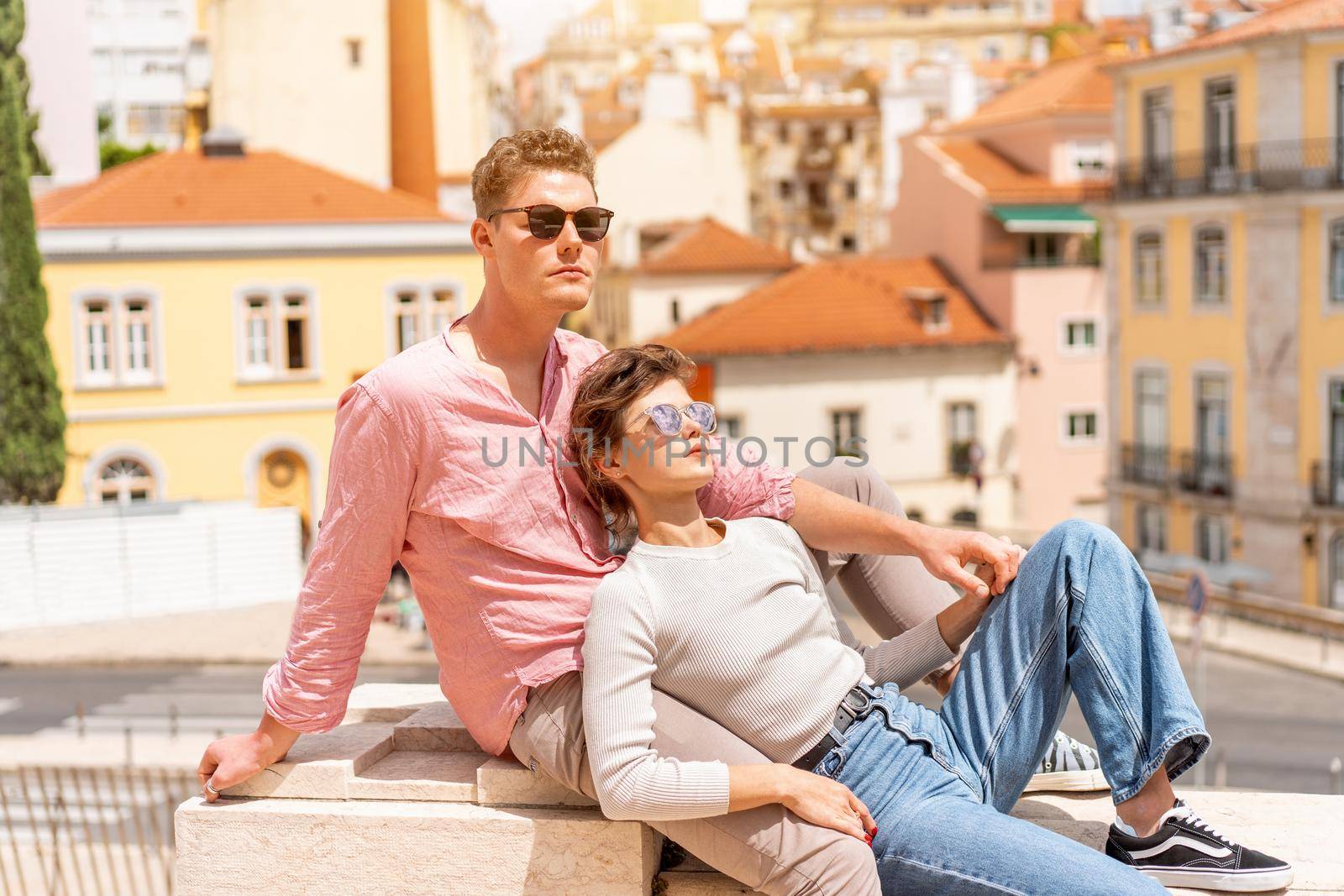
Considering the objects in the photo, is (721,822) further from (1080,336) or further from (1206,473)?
(1080,336)

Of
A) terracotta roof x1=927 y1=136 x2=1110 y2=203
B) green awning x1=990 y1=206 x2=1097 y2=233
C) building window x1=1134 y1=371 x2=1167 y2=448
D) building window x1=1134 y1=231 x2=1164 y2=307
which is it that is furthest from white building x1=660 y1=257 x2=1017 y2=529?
building window x1=1134 y1=231 x2=1164 y2=307

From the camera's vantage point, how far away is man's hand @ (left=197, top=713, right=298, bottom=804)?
3613 mm

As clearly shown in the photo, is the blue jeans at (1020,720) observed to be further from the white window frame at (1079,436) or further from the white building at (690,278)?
the white building at (690,278)

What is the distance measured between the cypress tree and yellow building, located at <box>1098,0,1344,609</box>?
20991 millimetres

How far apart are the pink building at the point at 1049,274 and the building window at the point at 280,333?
16972 millimetres

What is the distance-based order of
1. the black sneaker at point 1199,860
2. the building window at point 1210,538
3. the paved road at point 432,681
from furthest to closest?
the building window at point 1210,538
the paved road at point 432,681
the black sneaker at point 1199,860

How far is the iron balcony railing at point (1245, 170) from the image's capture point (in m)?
27.3

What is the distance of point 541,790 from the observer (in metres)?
3.58

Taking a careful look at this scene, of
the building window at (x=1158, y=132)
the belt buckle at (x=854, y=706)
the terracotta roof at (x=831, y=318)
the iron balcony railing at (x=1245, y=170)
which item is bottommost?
the terracotta roof at (x=831, y=318)

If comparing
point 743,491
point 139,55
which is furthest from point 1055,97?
point 743,491

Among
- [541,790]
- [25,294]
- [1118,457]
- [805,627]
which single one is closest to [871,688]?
[805,627]

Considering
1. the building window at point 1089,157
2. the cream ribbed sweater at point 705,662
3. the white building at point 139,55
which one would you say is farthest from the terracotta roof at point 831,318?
the cream ribbed sweater at point 705,662

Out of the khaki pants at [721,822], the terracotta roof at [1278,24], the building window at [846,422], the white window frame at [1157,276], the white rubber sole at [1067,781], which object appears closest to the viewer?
the khaki pants at [721,822]

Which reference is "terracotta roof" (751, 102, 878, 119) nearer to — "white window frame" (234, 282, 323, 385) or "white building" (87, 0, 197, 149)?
"white building" (87, 0, 197, 149)
